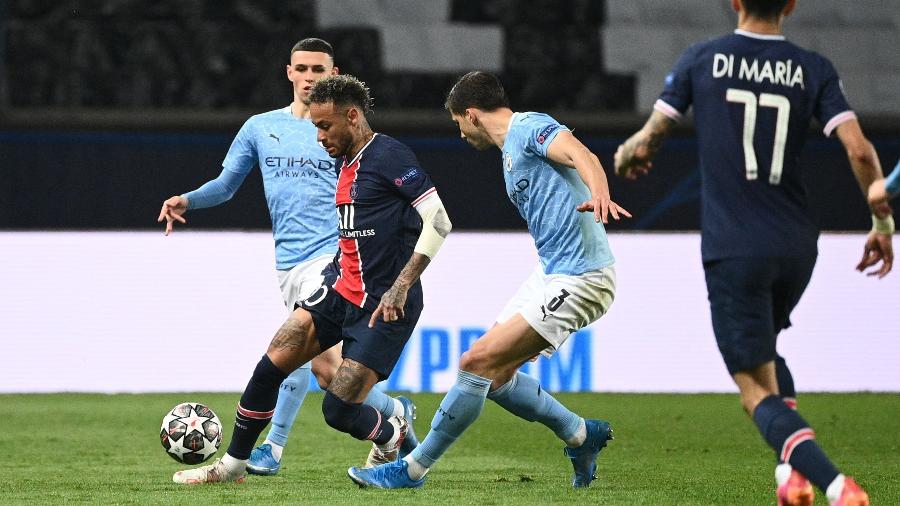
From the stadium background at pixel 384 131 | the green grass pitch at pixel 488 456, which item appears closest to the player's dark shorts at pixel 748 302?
the green grass pitch at pixel 488 456

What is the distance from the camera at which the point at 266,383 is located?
18.1 ft

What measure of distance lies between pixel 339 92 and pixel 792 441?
90.2 inches

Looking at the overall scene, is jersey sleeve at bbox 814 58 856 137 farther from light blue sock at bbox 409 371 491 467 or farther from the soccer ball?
the soccer ball

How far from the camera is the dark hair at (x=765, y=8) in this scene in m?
4.16

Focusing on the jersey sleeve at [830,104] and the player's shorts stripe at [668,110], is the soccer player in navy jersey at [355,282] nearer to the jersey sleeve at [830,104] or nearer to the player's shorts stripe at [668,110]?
the player's shorts stripe at [668,110]

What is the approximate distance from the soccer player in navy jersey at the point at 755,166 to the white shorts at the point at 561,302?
1.19 m

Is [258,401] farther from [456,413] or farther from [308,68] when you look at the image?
[308,68]

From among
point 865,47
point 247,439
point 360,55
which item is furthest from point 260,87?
point 247,439

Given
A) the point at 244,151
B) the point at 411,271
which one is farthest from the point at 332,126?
the point at 244,151

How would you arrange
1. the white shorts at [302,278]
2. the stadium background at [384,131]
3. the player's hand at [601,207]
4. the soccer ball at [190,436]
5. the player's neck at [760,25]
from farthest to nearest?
the stadium background at [384,131] → the white shorts at [302,278] → the soccer ball at [190,436] → the player's hand at [601,207] → the player's neck at [760,25]

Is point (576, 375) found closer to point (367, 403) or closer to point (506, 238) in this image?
point (506, 238)

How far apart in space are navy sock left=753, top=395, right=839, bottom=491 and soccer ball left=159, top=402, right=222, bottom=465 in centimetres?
253

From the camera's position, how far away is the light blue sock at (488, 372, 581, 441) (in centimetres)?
555

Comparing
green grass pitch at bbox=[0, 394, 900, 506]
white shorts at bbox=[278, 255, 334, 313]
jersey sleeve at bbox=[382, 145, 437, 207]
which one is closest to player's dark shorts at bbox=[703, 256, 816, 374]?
green grass pitch at bbox=[0, 394, 900, 506]
